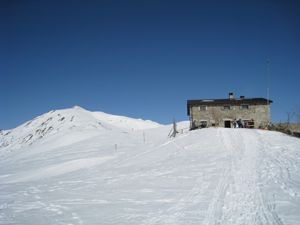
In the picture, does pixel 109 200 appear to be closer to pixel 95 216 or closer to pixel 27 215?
pixel 95 216

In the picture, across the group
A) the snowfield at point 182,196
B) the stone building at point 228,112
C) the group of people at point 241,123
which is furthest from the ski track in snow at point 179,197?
the stone building at point 228,112

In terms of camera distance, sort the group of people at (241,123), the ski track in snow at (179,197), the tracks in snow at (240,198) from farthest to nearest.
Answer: the group of people at (241,123) → the ski track in snow at (179,197) → the tracks in snow at (240,198)

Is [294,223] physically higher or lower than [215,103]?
lower

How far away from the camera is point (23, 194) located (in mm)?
9102

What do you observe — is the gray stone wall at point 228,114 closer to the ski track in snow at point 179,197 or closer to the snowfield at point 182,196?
the snowfield at point 182,196

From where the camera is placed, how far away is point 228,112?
113ft

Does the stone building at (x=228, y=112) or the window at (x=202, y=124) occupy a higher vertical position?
the stone building at (x=228, y=112)

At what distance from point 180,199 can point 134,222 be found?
2238 mm

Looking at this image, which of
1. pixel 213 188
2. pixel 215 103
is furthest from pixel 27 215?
pixel 215 103

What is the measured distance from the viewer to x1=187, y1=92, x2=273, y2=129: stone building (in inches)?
1326

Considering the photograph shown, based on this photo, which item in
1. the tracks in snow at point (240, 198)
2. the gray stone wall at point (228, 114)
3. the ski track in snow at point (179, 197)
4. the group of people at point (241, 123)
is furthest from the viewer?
the gray stone wall at point (228, 114)

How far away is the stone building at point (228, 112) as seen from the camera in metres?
33.7

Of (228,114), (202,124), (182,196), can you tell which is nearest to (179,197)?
(182,196)

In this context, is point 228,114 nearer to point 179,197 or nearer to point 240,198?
point 240,198
